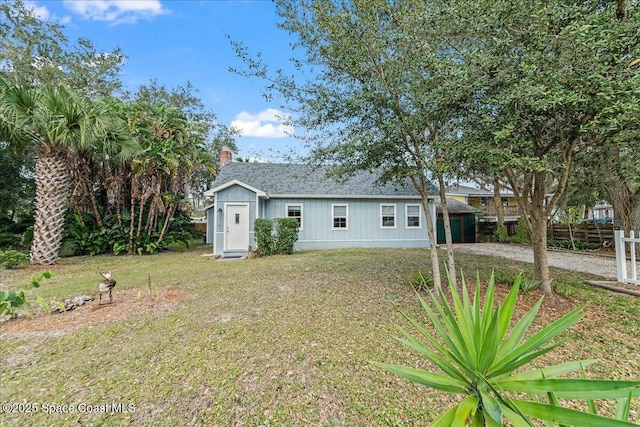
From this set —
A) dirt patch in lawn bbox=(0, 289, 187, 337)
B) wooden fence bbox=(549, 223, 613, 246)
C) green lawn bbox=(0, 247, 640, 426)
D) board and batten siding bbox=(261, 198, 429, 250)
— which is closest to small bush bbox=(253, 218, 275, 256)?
board and batten siding bbox=(261, 198, 429, 250)

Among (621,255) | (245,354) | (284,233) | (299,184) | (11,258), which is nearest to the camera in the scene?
(245,354)

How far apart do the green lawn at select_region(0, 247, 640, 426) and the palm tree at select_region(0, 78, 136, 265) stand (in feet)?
13.4

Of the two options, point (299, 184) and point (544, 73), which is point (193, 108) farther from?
point (544, 73)

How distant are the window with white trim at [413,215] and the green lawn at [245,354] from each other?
7688 mm

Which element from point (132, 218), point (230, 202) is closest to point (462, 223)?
point (230, 202)

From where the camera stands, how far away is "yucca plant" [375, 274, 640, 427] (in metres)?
1.12

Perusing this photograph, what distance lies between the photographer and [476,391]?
1.44 m

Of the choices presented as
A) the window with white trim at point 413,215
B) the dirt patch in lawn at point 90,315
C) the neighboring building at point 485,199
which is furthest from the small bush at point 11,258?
the neighboring building at point 485,199

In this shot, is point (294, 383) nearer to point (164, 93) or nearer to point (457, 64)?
point (457, 64)

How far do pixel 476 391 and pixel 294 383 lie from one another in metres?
1.88

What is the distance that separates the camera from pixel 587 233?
40.2 ft

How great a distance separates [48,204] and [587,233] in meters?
21.0

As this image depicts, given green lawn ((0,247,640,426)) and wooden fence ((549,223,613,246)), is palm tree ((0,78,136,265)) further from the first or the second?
wooden fence ((549,223,613,246))

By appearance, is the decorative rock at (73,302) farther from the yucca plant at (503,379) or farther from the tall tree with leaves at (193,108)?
the tall tree with leaves at (193,108)
